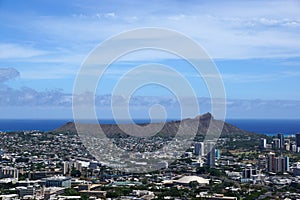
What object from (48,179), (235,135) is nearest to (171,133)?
(235,135)

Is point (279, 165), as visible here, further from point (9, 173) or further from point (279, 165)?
point (9, 173)

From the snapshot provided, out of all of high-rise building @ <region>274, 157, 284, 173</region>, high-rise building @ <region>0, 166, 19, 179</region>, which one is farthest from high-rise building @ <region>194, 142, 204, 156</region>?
high-rise building @ <region>0, 166, 19, 179</region>

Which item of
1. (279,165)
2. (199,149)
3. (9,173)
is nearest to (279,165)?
(279,165)

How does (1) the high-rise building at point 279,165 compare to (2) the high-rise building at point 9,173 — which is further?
(1) the high-rise building at point 279,165

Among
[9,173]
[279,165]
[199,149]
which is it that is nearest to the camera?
[9,173]

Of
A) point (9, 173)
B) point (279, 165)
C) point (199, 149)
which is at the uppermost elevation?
point (199, 149)

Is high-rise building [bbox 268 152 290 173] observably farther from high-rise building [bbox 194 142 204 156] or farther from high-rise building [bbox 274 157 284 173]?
high-rise building [bbox 194 142 204 156]

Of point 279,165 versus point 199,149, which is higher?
point 199,149

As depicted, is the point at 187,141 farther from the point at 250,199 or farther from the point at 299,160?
the point at 250,199

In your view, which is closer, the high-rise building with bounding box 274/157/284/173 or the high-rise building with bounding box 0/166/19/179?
the high-rise building with bounding box 0/166/19/179

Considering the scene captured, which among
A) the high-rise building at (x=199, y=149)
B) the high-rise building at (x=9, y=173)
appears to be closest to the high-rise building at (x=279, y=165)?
the high-rise building at (x=199, y=149)

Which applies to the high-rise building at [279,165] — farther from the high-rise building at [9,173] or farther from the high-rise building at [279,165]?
the high-rise building at [9,173]
